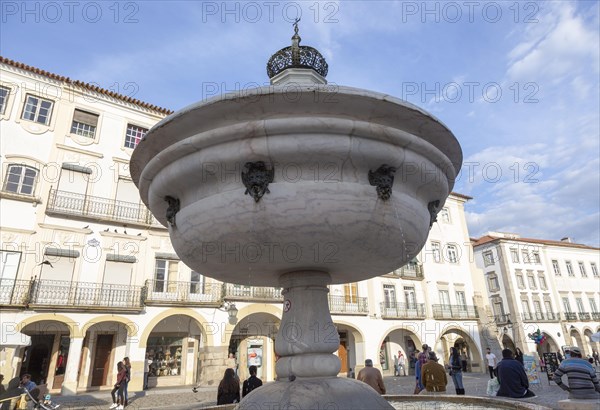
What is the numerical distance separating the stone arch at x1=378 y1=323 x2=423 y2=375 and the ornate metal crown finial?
20.9 metres

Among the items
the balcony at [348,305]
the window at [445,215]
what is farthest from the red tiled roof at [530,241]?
the balcony at [348,305]

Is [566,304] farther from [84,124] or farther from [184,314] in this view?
[84,124]

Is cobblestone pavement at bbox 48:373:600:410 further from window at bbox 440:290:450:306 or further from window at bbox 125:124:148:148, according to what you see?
window at bbox 440:290:450:306

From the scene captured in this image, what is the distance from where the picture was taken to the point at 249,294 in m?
19.4

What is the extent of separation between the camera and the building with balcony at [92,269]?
49.3ft

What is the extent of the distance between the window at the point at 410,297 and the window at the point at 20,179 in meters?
20.8

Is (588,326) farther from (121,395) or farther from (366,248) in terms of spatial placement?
(366,248)

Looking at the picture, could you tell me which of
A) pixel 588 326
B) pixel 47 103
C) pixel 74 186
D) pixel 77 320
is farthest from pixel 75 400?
pixel 588 326

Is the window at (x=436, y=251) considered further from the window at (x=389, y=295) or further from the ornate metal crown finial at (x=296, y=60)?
the ornate metal crown finial at (x=296, y=60)

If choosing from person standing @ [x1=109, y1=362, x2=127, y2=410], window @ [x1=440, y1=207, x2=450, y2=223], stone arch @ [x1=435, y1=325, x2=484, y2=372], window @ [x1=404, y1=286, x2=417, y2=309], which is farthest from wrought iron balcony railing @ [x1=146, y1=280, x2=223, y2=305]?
window @ [x1=440, y1=207, x2=450, y2=223]

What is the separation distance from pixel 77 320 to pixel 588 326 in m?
41.4

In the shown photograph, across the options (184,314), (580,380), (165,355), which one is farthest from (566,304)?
(580,380)

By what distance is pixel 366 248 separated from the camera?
3279 millimetres

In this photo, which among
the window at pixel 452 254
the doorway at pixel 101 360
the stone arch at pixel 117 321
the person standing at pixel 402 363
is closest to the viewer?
the stone arch at pixel 117 321
